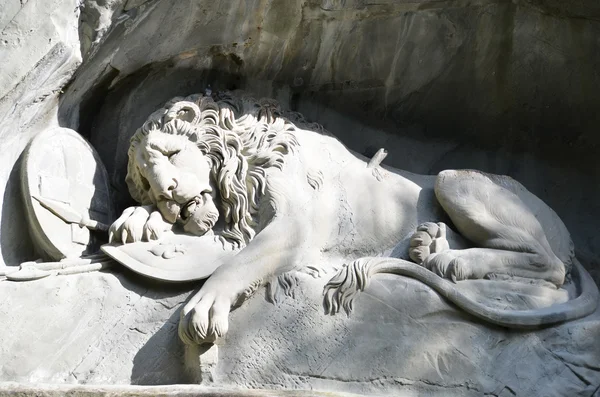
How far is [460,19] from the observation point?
Answer: 4.85 m

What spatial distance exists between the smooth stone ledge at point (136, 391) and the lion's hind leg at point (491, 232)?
0.75 meters

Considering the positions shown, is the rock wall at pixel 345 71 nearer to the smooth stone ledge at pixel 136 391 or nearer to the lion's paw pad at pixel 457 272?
the smooth stone ledge at pixel 136 391

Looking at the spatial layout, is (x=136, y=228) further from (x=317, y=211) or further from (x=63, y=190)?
(x=317, y=211)

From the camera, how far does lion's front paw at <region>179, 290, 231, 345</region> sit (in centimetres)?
398

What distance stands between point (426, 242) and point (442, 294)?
273 mm

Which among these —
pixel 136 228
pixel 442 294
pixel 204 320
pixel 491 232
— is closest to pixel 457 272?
pixel 442 294

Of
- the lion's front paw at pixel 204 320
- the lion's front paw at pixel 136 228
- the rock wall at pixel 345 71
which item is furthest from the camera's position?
the rock wall at pixel 345 71

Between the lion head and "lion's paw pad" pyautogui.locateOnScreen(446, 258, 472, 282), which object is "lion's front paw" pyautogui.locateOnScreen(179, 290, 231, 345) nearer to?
the lion head

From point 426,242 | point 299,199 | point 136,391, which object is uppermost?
point 299,199

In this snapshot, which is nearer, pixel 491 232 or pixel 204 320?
pixel 204 320

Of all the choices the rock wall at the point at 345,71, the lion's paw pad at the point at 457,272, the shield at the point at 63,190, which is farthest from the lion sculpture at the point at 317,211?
the rock wall at the point at 345,71

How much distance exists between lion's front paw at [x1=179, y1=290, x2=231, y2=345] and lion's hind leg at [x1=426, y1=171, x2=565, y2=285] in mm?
847

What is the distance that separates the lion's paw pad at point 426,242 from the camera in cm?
430

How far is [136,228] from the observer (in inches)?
172
